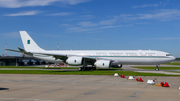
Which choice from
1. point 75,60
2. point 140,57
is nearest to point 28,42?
point 75,60

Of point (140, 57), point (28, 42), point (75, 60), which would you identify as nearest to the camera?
point (75, 60)

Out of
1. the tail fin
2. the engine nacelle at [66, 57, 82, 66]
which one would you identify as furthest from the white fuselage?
the tail fin

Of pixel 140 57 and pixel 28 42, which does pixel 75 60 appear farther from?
pixel 28 42

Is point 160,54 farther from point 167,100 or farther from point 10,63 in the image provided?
point 10,63

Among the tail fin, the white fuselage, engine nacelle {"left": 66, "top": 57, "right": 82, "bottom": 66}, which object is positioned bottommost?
engine nacelle {"left": 66, "top": 57, "right": 82, "bottom": 66}

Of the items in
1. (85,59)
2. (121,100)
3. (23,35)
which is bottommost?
(121,100)

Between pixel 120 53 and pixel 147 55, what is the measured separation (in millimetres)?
5208

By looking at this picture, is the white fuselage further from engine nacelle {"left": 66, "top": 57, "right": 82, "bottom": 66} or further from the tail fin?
the tail fin

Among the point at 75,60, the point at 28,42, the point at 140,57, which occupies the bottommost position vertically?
the point at 75,60

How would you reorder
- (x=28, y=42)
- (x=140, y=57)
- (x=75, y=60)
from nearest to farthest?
(x=75, y=60), (x=140, y=57), (x=28, y=42)

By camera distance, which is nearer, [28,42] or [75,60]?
[75,60]

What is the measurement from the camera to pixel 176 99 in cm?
993

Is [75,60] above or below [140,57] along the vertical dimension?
below

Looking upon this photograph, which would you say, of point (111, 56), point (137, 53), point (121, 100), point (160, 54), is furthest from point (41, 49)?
point (121, 100)
